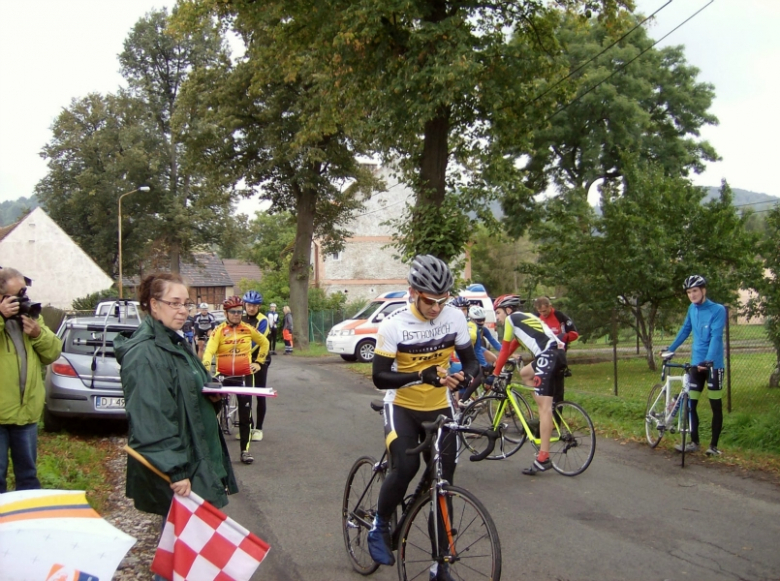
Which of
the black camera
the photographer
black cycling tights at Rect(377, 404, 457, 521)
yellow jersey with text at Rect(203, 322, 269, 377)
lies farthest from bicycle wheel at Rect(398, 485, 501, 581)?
yellow jersey with text at Rect(203, 322, 269, 377)

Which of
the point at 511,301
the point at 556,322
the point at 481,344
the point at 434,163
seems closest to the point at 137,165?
the point at 434,163

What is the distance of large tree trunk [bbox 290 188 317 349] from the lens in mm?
32281

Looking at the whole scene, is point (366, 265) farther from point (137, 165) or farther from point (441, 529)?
point (441, 529)

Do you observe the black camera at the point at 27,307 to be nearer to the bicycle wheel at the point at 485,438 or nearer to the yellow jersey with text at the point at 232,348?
the yellow jersey with text at the point at 232,348

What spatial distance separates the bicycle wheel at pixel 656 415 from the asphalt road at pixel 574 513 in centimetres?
27

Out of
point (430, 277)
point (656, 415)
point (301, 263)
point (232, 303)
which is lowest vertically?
point (656, 415)

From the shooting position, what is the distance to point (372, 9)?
15.2m

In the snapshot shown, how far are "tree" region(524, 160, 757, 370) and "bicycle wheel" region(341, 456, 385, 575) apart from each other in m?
12.3

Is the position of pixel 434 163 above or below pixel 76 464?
above

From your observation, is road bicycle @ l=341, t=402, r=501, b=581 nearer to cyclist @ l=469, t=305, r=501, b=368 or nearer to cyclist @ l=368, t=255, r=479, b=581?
cyclist @ l=368, t=255, r=479, b=581

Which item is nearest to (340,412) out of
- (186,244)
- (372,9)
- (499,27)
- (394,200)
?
(372,9)

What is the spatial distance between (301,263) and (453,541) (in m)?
28.8

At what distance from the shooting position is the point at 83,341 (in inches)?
422

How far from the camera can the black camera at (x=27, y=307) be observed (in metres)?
5.16
